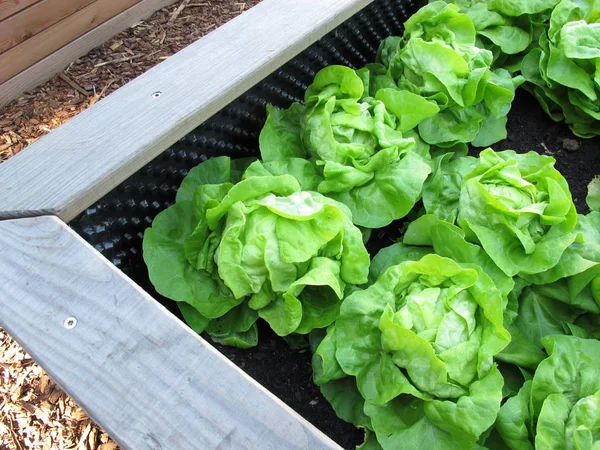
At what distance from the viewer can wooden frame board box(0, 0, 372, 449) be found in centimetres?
77

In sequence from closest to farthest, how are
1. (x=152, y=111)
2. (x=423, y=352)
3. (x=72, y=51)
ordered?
(x=423, y=352) < (x=152, y=111) < (x=72, y=51)

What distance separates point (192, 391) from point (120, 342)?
5.6 inches

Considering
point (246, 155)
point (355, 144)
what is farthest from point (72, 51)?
point (355, 144)

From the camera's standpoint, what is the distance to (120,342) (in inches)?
32.9

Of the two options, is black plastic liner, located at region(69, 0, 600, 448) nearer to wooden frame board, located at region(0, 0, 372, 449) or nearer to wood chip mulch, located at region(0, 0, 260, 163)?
wooden frame board, located at region(0, 0, 372, 449)

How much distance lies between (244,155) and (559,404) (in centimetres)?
100

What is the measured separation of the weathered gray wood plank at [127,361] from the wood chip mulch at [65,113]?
0.92 m

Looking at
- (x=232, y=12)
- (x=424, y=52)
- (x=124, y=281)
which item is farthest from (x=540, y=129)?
(x=232, y=12)

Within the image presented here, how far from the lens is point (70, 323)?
0.86 metres

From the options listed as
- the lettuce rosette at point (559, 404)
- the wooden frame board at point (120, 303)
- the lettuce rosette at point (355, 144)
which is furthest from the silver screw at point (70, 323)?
the lettuce rosette at point (559, 404)

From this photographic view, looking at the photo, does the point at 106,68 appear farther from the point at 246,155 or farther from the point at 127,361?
the point at 127,361

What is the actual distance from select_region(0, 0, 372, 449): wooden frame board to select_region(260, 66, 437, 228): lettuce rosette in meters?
0.23

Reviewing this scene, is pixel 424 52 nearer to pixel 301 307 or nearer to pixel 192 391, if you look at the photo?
pixel 301 307

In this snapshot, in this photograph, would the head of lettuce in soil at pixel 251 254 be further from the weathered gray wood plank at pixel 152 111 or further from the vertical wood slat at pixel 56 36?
the vertical wood slat at pixel 56 36
